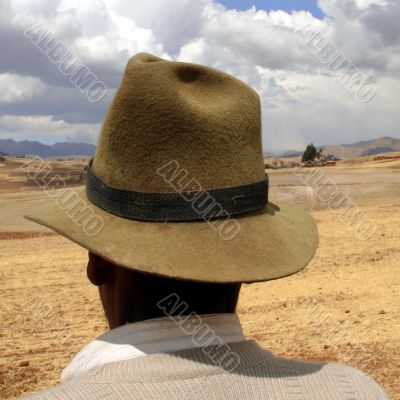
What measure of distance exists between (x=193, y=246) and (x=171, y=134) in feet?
1.00

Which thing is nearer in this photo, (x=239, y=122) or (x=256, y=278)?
(x=256, y=278)

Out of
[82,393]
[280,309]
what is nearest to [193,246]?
[82,393]

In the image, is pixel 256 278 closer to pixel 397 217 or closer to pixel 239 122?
pixel 239 122

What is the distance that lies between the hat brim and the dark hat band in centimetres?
2

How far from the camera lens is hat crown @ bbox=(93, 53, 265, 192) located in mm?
1501

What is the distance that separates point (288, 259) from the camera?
1.53 m

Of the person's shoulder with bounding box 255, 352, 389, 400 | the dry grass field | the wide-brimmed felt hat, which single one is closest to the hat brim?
the wide-brimmed felt hat

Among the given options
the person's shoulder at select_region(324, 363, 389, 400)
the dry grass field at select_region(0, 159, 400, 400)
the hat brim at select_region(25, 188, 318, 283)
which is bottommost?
the dry grass field at select_region(0, 159, 400, 400)

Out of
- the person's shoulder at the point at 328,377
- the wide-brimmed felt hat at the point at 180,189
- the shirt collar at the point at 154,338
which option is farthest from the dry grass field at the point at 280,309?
the person's shoulder at the point at 328,377

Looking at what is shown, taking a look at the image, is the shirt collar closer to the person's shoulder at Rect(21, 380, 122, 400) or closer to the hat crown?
the person's shoulder at Rect(21, 380, 122, 400)

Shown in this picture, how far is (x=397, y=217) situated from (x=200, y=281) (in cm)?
1292

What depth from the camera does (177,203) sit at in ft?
4.81

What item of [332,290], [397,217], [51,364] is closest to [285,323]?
[332,290]

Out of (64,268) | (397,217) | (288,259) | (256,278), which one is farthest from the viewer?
(397,217)
